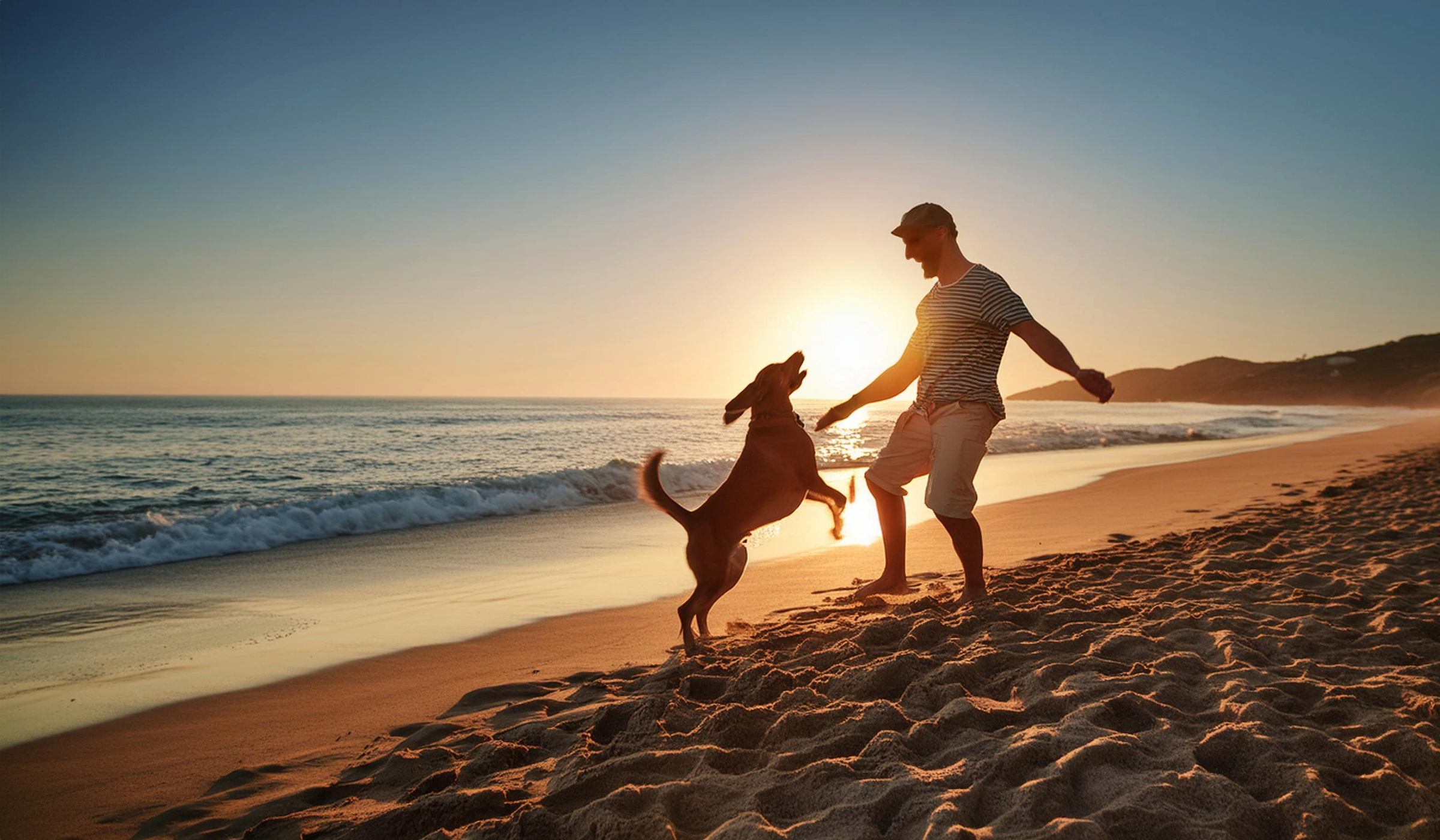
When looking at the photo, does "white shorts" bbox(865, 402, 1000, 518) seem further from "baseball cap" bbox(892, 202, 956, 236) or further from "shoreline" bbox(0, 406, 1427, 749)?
"shoreline" bbox(0, 406, 1427, 749)

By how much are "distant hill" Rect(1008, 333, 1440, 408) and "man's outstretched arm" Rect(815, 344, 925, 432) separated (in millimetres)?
67429

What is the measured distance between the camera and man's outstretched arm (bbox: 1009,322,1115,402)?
349 centimetres

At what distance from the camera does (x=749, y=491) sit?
407 cm

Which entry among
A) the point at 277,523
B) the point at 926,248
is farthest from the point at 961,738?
the point at 277,523

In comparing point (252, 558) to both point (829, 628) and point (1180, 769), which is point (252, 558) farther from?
point (1180, 769)

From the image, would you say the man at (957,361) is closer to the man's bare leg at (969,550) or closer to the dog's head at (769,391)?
the man's bare leg at (969,550)

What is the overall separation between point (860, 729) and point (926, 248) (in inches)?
107

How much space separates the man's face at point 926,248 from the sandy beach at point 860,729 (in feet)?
6.22

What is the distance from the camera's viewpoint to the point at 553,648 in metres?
4.25

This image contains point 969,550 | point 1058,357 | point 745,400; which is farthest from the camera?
point 745,400

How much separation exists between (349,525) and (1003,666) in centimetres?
870

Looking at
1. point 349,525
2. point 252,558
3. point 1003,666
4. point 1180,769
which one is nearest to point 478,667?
point 1003,666

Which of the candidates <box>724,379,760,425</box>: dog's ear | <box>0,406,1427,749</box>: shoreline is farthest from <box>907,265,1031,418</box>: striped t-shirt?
<box>0,406,1427,749</box>: shoreline

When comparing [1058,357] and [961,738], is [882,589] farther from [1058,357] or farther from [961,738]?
[961,738]
